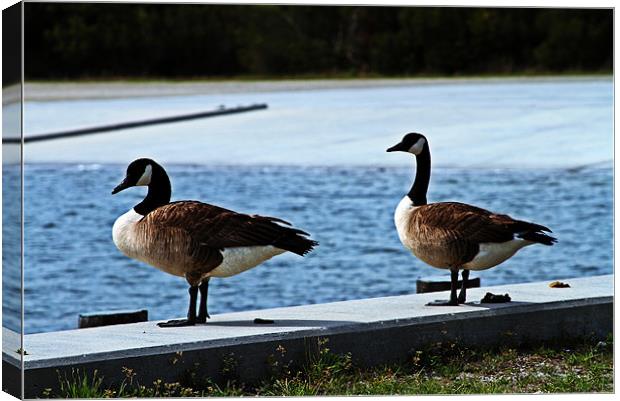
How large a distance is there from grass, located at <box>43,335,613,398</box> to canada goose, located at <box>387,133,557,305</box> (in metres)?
0.59

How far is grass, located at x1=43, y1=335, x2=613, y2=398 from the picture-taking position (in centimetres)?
809

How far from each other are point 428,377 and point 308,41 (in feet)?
10.6

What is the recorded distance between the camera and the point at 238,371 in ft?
27.1

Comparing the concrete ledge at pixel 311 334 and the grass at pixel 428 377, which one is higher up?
the concrete ledge at pixel 311 334

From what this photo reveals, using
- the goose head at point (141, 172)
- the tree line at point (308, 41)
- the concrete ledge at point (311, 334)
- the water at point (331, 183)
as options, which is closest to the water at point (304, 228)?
the water at point (331, 183)

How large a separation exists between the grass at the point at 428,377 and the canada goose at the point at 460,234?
1.94ft

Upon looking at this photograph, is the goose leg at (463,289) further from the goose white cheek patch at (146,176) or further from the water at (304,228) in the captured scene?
the water at (304,228)

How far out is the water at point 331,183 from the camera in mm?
13977

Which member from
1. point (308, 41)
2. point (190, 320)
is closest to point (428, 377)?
point (190, 320)

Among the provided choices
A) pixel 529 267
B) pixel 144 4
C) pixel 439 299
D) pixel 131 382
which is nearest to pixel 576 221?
pixel 529 267

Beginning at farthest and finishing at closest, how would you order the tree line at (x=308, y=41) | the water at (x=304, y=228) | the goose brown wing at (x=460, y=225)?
the water at (x=304, y=228)
the tree line at (x=308, y=41)
the goose brown wing at (x=460, y=225)

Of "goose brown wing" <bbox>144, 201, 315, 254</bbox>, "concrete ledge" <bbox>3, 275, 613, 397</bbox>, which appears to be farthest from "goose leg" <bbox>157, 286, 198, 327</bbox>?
"goose brown wing" <bbox>144, 201, 315, 254</bbox>

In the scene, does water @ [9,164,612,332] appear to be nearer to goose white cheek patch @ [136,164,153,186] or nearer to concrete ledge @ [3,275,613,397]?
concrete ledge @ [3,275,613,397]

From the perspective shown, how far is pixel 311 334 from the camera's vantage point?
335 inches
